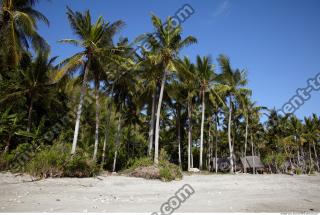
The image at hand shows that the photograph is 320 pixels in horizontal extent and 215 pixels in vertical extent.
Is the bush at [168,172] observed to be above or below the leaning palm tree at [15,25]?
below

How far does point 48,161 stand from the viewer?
40.7 ft

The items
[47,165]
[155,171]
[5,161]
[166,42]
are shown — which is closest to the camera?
[47,165]

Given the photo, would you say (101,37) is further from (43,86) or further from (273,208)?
(273,208)

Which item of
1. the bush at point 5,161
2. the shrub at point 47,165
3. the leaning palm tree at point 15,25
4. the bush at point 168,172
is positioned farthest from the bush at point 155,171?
the leaning palm tree at point 15,25

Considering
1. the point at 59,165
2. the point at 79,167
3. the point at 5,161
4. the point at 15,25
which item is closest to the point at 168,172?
the point at 79,167

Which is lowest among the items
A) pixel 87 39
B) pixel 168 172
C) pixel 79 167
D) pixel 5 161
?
pixel 168 172

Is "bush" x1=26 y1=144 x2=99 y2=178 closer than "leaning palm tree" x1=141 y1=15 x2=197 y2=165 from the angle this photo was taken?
Yes

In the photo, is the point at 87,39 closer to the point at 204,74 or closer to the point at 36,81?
the point at 36,81

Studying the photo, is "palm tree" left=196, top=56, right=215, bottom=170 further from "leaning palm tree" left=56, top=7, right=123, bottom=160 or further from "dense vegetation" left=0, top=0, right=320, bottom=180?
"leaning palm tree" left=56, top=7, right=123, bottom=160

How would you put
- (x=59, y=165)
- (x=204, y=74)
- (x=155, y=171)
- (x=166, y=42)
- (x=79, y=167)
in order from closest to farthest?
1. (x=59, y=165)
2. (x=79, y=167)
3. (x=155, y=171)
4. (x=166, y=42)
5. (x=204, y=74)

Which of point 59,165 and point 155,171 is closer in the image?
A: point 59,165

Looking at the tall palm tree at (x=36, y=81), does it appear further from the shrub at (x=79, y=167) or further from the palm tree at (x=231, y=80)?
the palm tree at (x=231, y=80)

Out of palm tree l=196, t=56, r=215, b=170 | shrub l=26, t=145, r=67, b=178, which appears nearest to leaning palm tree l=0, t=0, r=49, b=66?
shrub l=26, t=145, r=67, b=178

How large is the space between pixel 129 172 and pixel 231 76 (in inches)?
682
